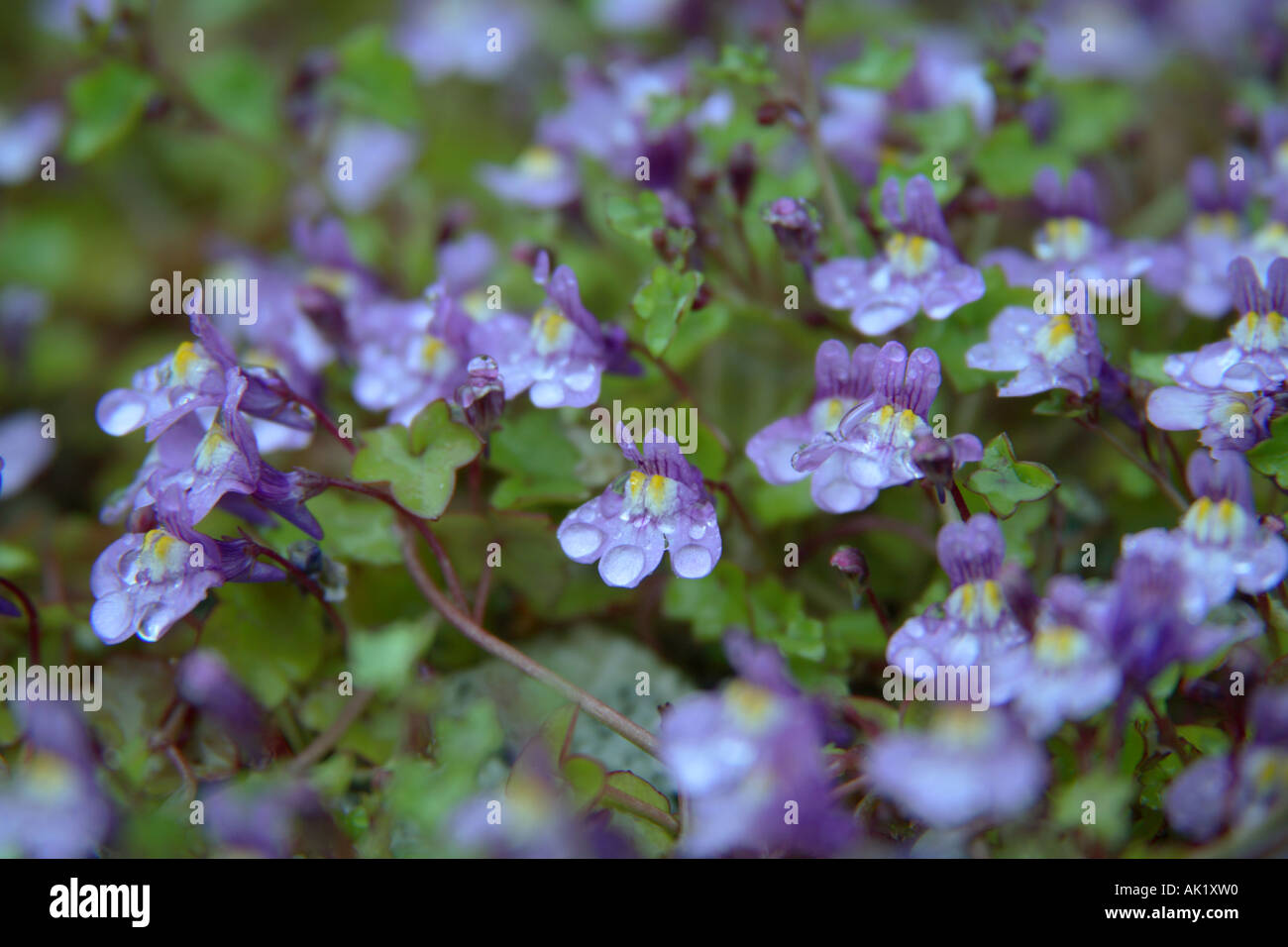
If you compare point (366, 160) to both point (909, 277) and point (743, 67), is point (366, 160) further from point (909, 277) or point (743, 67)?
point (909, 277)

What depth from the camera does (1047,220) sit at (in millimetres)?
1707

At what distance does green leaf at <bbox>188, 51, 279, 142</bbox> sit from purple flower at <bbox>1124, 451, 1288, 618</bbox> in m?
1.91

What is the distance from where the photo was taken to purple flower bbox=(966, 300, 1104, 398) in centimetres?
135

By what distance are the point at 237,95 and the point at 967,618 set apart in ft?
6.14

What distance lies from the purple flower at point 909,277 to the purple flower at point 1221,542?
39cm

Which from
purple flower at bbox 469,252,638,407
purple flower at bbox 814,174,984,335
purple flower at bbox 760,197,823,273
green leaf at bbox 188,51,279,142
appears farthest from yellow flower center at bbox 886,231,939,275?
green leaf at bbox 188,51,279,142

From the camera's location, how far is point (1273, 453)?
1.30 meters

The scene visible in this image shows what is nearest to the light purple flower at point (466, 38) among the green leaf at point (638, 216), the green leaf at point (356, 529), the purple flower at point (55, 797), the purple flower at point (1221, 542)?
the green leaf at point (638, 216)

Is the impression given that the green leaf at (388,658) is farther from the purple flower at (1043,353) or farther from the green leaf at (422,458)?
the purple flower at (1043,353)

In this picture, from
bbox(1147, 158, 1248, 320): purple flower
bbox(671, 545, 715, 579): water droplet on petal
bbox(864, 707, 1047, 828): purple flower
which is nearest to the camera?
bbox(864, 707, 1047, 828): purple flower

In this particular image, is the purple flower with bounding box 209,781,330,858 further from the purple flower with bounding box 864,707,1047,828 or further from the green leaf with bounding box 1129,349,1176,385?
the green leaf with bounding box 1129,349,1176,385

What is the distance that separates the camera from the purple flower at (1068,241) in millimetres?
1647

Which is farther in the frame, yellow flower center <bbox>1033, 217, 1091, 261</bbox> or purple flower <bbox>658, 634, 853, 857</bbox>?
yellow flower center <bbox>1033, 217, 1091, 261</bbox>

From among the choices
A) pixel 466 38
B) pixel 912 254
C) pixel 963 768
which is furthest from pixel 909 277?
pixel 466 38
